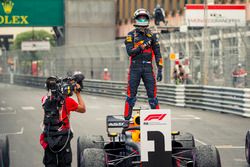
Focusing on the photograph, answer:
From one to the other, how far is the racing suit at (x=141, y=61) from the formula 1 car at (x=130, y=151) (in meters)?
1.72

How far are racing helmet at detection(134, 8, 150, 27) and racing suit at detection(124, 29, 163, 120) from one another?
14.7 inches

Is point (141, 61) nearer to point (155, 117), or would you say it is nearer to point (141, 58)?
point (141, 58)

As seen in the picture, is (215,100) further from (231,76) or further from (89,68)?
(89,68)

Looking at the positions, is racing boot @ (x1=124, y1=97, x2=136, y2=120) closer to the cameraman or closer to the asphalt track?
the asphalt track

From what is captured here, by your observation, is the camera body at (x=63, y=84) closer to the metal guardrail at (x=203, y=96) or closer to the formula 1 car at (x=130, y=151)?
the formula 1 car at (x=130, y=151)

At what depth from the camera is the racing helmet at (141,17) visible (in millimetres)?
9852

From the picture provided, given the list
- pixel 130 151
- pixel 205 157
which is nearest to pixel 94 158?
pixel 130 151

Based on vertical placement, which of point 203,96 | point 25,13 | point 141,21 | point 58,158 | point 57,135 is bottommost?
point 203,96

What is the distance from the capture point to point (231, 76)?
72.5 feet

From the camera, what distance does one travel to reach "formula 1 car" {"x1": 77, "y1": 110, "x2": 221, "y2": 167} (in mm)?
7547

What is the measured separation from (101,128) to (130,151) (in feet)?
28.6

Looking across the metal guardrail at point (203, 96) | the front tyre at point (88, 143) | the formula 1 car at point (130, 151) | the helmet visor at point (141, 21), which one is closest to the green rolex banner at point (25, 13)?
the metal guardrail at point (203, 96)

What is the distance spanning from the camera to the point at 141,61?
10930mm

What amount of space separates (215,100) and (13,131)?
8.39 metres
